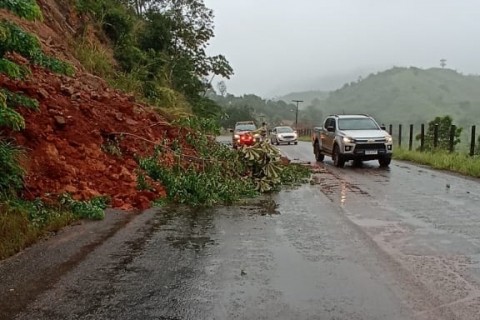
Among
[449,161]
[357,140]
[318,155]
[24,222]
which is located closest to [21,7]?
[24,222]

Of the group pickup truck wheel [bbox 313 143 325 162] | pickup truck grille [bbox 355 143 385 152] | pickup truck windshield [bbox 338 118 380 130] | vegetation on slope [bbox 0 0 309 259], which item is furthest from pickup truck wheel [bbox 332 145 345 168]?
vegetation on slope [bbox 0 0 309 259]

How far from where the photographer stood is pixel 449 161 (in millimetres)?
20438

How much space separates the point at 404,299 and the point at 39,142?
753 cm

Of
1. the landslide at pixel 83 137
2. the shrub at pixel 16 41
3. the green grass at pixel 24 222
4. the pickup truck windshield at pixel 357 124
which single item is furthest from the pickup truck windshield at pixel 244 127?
the shrub at pixel 16 41

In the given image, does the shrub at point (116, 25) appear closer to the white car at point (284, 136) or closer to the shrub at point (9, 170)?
the shrub at point (9, 170)

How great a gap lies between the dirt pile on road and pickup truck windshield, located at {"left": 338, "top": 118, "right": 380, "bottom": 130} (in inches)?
347

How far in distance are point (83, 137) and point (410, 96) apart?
339ft

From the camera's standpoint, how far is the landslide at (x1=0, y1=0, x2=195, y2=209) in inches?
387

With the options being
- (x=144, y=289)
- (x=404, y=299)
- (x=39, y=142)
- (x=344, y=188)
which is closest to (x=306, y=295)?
(x=404, y=299)

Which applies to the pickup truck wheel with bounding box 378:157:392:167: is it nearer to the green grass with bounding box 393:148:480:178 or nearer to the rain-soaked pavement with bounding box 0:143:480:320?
the green grass with bounding box 393:148:480:178

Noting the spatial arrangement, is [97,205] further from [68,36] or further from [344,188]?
[68,36]

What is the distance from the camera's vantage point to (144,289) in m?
5.28

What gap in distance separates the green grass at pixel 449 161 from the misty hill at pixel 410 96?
59688 mm

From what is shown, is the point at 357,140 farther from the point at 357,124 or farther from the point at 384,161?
the point at 357,124
